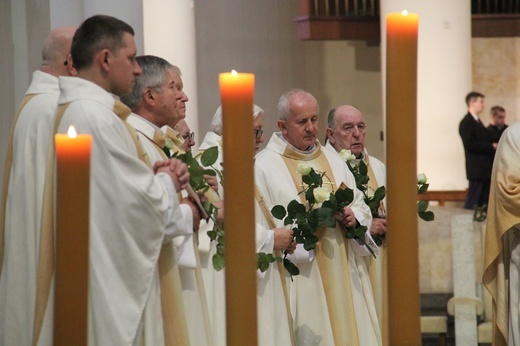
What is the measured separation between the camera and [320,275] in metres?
6.97

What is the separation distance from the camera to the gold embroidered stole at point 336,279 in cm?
696

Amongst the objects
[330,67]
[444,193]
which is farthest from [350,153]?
[330,67]

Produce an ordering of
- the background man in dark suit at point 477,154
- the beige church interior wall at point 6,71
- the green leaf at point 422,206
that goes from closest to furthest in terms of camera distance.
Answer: the green leaf at point 422,206
the beige church interior wall at point 6,71
the background man in dark suit at point 477,154

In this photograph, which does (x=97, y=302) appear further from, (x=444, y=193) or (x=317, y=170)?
(x=444, y=193)

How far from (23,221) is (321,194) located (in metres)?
2.38

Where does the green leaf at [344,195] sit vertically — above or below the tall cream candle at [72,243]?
below

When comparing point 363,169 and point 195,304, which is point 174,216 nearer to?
point 195,304

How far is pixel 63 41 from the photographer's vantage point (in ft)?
16.4

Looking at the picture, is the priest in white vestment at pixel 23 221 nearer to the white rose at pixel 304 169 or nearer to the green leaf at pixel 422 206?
the white rose at pixel 304 169

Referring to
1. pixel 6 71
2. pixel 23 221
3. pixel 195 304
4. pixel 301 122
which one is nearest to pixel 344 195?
pixel 301 122

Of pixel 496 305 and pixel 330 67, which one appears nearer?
pixel 496 305

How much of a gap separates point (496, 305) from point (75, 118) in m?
3.77

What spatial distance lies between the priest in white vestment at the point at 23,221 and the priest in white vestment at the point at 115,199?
33 centimetres

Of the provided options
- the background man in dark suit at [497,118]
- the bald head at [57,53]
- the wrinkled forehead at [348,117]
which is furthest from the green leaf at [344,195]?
the background man in dark suit at [497,118]
